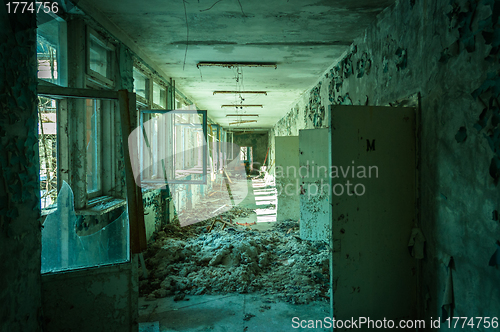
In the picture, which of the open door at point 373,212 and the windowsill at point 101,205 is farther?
the windowsill at point 101,205

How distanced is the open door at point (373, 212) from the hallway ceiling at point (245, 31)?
4.34 ft

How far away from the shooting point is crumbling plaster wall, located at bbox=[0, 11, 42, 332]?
1616mm

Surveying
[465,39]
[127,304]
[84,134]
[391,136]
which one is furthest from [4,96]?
[465,39]

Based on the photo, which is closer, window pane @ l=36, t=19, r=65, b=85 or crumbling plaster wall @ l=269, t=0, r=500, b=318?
crumbling plaster wall @ l=269, t=0, r=500, b=318

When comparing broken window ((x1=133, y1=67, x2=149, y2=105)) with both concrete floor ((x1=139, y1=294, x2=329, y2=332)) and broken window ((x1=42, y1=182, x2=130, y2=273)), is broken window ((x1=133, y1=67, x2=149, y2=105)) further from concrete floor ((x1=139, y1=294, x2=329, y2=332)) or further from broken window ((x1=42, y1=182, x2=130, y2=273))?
concrete floor ((x1=139, y1=294, x2=329, y2=332))

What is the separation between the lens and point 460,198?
5.92ft

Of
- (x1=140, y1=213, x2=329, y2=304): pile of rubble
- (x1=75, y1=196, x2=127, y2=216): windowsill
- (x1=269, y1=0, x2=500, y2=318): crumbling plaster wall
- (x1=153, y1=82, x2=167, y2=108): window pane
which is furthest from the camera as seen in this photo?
(x1=153, y1=82, x2=167, y2=108): window pane

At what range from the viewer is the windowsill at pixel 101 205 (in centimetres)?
275

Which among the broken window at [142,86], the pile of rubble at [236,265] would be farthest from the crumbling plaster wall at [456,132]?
the broken window at [142,86]

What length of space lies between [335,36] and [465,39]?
6.45 feet

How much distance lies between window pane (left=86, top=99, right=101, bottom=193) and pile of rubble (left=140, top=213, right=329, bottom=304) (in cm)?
122

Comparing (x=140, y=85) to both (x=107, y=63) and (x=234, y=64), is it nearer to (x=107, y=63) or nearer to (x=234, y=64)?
(x=107, y=63)

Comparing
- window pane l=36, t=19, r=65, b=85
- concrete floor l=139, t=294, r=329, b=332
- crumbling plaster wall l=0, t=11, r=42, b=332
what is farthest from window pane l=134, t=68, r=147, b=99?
concrete floor l=139, t=294, r=329, b=332

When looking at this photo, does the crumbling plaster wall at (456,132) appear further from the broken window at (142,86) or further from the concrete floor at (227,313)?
the broken window at (142,86)
